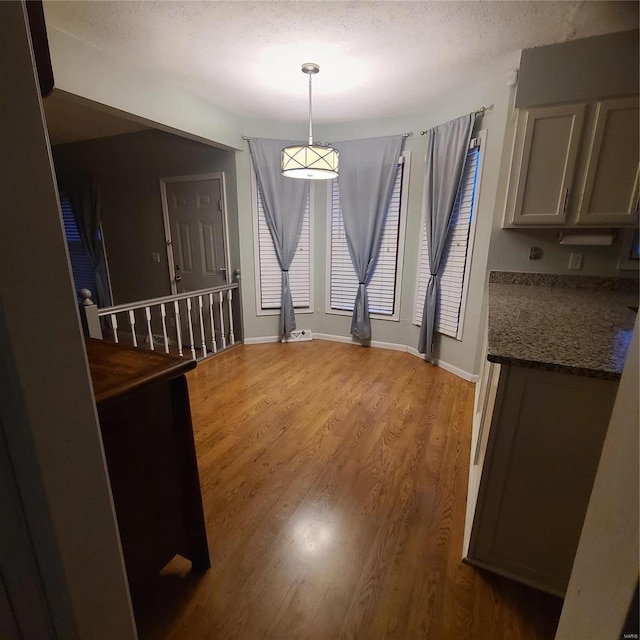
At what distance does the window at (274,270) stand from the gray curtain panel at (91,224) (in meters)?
2.38

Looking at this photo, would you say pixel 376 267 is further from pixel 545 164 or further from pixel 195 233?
pixel 195 233

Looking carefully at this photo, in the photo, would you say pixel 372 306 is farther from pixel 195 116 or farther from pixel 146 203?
pixel 146 203

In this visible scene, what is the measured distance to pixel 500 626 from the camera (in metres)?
1.18

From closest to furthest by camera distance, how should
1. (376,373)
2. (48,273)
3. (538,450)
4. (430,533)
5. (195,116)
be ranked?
(48,273) → (538,450) → (430,533) → (195,116) → (376,373)

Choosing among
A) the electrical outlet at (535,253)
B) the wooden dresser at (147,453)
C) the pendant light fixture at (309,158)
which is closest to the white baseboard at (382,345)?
the electrical outlet at (535,253)

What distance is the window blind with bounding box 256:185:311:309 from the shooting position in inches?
154

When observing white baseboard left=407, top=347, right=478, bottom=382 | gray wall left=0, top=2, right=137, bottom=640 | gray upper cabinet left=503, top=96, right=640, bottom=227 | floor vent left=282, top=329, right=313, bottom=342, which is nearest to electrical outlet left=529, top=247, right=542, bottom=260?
gray upper cabinet left=503, top=96, right=640, bottom=227

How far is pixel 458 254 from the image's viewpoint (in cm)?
314

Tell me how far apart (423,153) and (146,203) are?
132 inches

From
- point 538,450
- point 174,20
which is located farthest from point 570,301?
point 174,20

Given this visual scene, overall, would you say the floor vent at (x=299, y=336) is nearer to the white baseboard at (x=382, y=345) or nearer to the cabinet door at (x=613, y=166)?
the white baseboard at (x=382, y=345)

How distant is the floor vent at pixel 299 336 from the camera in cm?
422

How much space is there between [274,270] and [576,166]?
2939mm

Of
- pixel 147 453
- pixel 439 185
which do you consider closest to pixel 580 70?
pixel 439 185
